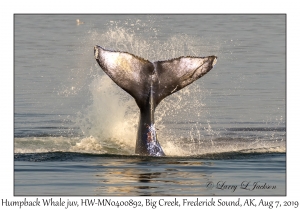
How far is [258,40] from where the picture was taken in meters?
36.6

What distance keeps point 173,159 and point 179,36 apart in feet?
57.9

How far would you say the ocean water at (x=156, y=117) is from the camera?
51.8ft

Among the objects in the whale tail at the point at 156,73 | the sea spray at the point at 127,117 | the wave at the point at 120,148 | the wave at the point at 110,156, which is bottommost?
the wave at the point at 110,156

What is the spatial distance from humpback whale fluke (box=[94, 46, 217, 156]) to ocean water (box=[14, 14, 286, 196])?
0.44 m

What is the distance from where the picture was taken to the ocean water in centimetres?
1578

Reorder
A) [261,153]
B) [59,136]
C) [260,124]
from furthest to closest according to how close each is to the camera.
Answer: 1. [260,124]
2. [59,136]
3. [261,153]

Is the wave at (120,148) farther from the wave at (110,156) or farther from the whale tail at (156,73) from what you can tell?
the whale tail at (156,73)

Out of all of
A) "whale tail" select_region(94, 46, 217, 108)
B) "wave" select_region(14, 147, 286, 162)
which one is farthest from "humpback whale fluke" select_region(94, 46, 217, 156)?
"wave" select_region(14, 147, 286, 162)

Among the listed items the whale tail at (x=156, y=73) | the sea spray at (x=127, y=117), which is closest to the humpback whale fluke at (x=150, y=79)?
the whale tail at (x=156, y=73)

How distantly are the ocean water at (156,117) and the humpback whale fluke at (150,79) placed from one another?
438mm

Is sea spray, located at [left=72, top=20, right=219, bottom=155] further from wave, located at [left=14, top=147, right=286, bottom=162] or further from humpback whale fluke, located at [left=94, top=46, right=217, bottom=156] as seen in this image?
humpback whale fluke, located at [left=94, top=46, right=217, bottom=156]

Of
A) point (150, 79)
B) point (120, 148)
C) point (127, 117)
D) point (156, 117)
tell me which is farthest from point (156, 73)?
point (156, 117)
